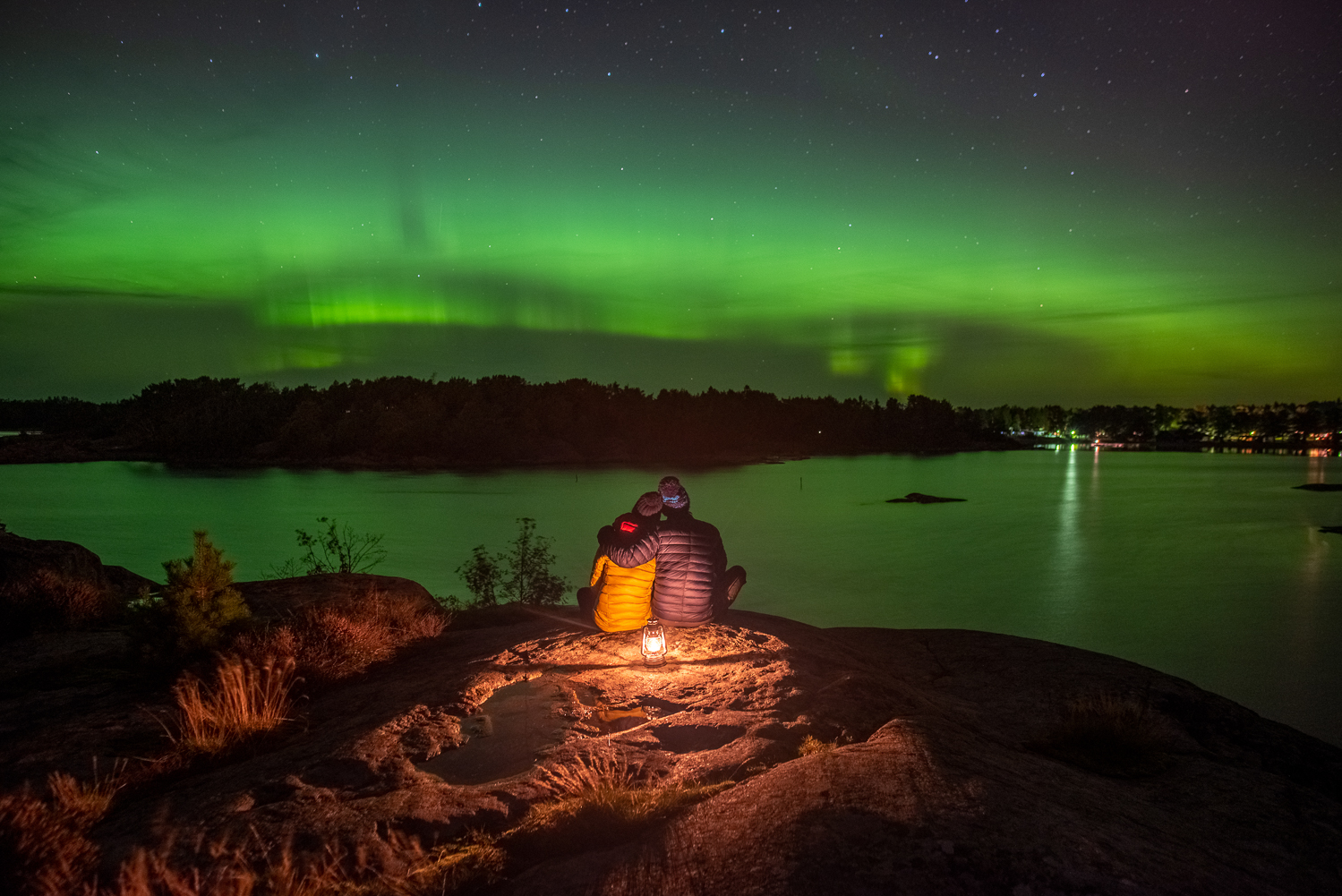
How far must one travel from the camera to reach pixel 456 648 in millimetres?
7984

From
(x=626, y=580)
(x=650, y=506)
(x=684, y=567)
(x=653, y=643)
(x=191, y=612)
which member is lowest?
(x=653, y=643)

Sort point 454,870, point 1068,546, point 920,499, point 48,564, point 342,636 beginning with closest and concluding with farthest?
point 454,870 < point 342,636 < point 48,564 < point 1068,546 < point 920,499

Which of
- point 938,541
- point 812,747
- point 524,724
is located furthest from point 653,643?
point 938,541

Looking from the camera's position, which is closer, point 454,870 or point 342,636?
point 454,870

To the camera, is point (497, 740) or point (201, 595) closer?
point (497, 740)

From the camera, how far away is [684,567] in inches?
281

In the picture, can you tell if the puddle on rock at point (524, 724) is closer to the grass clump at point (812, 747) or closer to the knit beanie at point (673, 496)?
the grass clump at point (812, 747)

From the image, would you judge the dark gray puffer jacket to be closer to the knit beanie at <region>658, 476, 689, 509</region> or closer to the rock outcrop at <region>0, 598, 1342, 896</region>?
the knit beanie at <region>658, 476, 689, 509</region>

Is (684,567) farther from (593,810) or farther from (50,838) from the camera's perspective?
(50,838)

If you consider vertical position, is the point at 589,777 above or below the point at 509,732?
above

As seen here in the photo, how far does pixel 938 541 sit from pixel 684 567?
43.9 meters

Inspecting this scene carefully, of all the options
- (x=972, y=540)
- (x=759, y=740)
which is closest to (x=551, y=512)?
(x=972, y=540)

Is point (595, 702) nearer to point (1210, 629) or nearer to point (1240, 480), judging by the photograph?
point (1210, 629)

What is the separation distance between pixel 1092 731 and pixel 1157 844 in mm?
2746
